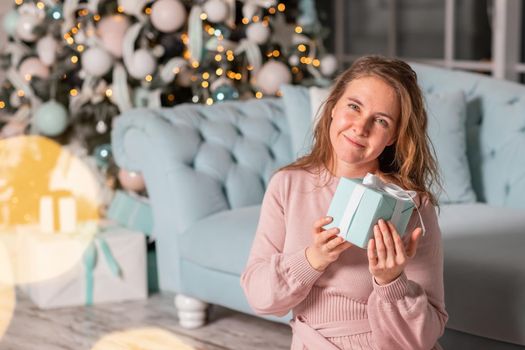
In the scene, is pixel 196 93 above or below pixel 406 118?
below

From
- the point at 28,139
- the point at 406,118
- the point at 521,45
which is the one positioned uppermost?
the point at 406,118

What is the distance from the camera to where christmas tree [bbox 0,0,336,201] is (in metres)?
3.95

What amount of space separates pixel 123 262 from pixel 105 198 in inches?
24.5

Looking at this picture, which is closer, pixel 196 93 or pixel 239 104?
pixel 239 104

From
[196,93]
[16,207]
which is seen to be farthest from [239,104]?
[16,207]

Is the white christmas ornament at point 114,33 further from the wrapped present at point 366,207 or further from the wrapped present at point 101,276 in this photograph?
the wrapped present at point 366,207

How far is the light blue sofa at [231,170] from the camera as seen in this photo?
3021mm

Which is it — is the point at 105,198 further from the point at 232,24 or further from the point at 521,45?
the point at 521,45

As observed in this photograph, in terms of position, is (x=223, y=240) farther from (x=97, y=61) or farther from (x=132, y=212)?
(x=97, y=61)

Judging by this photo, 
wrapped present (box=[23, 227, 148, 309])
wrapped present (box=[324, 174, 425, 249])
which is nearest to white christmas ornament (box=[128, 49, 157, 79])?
wrapped present (box=[23, 227, 148, 309])

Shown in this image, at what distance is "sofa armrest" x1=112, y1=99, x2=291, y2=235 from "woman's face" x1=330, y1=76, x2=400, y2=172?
1.38m

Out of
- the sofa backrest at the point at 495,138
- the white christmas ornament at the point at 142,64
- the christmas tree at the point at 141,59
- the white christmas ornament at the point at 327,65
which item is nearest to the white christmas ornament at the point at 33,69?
the christmas tree at the point at 141,59

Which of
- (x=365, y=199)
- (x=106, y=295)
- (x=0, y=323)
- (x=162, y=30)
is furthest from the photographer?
(x=162, y=30)

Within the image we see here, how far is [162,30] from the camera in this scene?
13.0 ft
